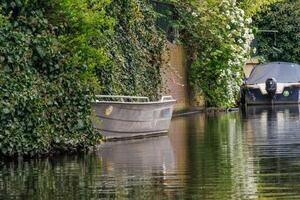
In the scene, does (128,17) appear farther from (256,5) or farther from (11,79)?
(256,5)

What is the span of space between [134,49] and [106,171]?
12573 millimetres

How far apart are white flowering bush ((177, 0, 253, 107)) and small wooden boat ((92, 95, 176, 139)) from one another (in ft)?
44.3

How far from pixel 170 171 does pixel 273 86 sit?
116 feet

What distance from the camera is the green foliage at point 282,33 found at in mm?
59406

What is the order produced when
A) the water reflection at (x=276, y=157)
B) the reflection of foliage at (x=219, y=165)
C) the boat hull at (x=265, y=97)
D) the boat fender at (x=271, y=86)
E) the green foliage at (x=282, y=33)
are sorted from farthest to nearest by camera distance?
the green foliage at (x=282, y=33), the boat hull at (x=265, y=97), the boat fender at (x=271, y=86), the water reflection at (x=276, y=157), the reflection of foliage at (x=219, y=165)

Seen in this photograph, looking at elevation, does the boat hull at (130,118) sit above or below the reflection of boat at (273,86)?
below

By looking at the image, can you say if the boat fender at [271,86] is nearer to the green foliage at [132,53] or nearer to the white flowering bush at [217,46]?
the white flowering bush at [217,46]

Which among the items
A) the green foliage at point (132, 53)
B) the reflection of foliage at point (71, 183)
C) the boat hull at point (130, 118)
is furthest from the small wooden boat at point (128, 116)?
the reflection of foliage at point (71, 183)

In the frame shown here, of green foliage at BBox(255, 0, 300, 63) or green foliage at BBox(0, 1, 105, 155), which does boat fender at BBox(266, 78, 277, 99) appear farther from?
green foliage at BBox(0, 1, 105, 155)

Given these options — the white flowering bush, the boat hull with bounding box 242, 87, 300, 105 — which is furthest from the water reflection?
the boat hull with bounding box 242, 87, 300, 105

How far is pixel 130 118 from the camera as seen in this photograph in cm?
2338

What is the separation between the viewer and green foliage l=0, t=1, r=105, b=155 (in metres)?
18.1

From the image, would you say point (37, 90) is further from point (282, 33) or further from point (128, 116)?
point (282, 33)

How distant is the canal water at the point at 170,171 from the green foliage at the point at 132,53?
1967 mm
